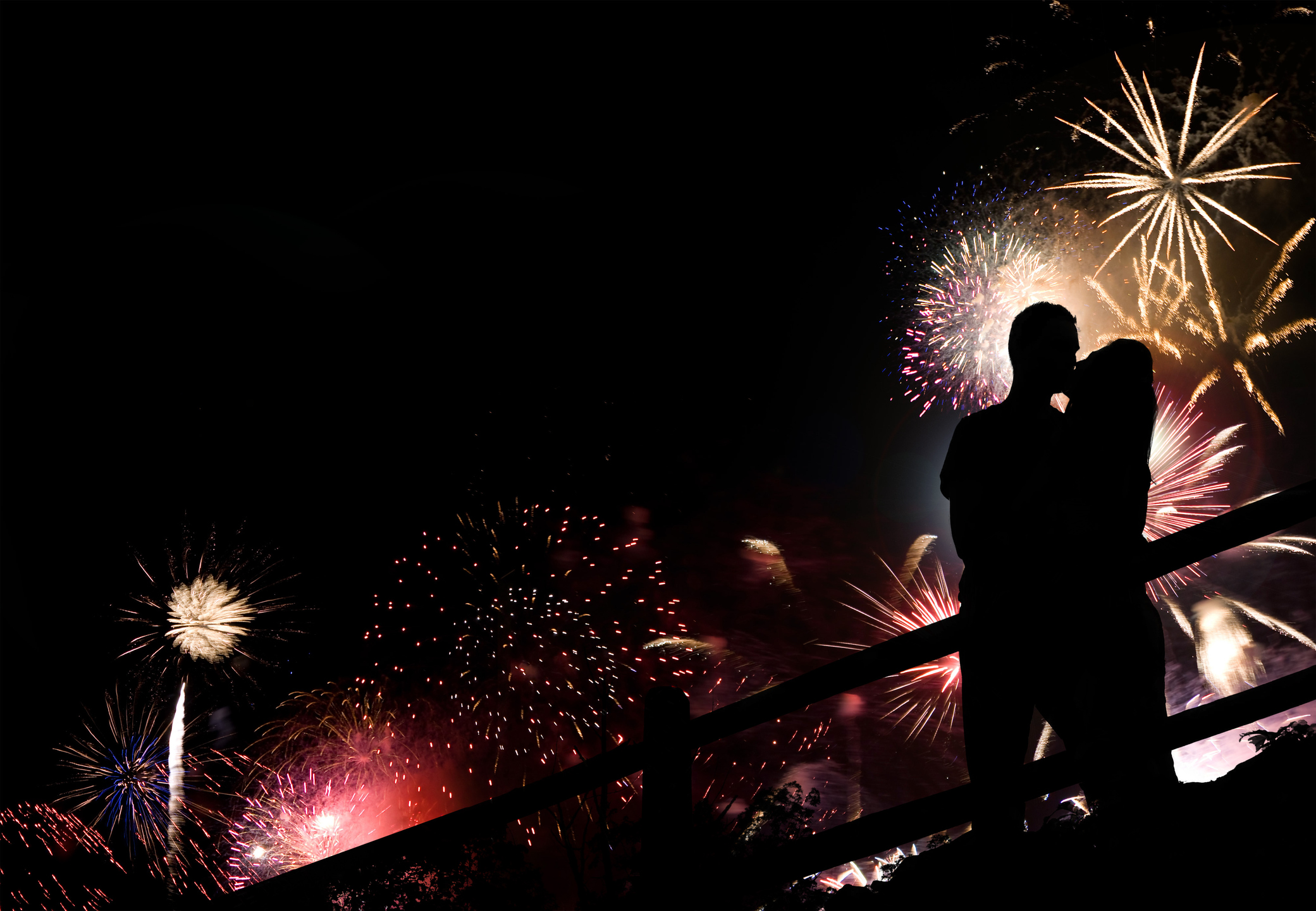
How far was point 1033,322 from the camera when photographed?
3.08m

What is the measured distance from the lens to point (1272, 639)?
82.7ft

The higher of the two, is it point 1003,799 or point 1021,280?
point 1021,280

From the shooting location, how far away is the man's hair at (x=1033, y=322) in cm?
305

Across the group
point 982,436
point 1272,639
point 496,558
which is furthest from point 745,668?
point 982,436

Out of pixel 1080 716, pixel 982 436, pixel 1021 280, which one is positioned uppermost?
pixel 1021 280

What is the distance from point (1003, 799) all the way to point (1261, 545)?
68.8ft

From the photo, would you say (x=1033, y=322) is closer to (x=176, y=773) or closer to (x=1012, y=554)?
(x=1012, y=554)

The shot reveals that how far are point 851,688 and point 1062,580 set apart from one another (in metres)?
0.70

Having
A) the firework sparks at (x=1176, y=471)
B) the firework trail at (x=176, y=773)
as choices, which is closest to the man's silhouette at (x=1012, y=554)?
the firework sparks at (x=1176, y=471)

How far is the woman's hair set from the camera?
8.73 ft

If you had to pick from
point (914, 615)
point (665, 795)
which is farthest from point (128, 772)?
point (914, 615)

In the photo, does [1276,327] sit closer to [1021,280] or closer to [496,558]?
[1021,280]

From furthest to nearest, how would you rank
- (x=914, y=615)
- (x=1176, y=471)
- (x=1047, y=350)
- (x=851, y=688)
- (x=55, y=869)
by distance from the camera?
(x=914, y=615), (x=55, y=869), (x=1176, y=471), (x=1047, y=350), (x=851, y=688)

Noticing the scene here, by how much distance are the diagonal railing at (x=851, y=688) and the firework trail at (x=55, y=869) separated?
1710cm
